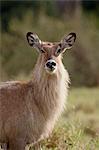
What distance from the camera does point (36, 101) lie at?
10.4m

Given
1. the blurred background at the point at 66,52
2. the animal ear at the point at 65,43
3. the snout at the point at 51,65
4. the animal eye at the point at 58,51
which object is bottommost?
the blurred background at the point at 66,52

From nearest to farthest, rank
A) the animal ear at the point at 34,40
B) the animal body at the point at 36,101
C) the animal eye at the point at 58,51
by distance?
the animal body at the point at 36,101
the animal eye at the point at 58,51
the animal ear at the point at 34,40

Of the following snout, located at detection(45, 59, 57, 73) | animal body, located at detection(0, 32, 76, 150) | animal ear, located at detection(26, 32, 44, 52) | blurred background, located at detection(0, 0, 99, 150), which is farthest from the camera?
blurred background, located at detection(0, 0, 99, 150)

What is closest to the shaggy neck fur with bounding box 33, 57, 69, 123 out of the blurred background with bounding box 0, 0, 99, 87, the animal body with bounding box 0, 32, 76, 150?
the animal body with bounding box 0, 32, 76, 150

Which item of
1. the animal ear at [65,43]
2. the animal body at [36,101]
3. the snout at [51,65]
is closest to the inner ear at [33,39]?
the animal body at [36,101]

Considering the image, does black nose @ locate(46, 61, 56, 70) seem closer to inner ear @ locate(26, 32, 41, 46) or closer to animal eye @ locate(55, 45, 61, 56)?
animal eye @ locate(55, 45, 61, 56)

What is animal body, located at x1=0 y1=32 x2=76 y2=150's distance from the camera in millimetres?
10109

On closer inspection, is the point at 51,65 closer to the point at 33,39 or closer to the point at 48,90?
the point at 48,90

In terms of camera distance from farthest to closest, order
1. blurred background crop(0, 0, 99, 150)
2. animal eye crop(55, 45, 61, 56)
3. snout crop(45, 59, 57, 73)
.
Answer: blurred background crop(0, 0, 99, 150) < animal eye crop(55, 45, 61, 56) < snout crop(45, 59, 57, 73)

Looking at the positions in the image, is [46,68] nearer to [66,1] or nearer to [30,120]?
[30,120]

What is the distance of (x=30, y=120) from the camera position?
33.3ft

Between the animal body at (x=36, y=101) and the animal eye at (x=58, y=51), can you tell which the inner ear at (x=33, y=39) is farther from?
the animal eye at (x=58, y=51)

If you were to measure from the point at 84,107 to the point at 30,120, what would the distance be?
42.7ft

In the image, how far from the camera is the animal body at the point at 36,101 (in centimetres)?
1011
